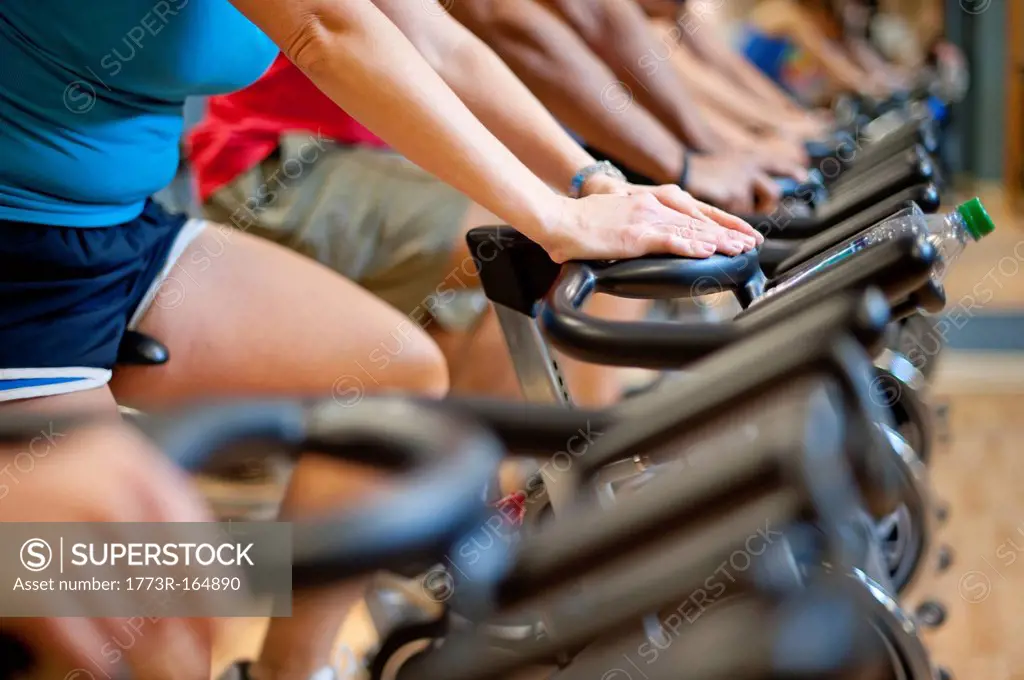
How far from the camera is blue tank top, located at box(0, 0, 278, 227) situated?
3.46 ft

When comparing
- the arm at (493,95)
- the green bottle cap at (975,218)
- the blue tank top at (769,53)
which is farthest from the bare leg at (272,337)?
the blue tank top at (769,53)

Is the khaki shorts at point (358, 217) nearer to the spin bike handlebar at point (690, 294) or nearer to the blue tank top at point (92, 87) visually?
the blue tank top at point (92, 87)

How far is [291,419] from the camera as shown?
2.12 ft

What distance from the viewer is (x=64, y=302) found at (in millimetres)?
1101

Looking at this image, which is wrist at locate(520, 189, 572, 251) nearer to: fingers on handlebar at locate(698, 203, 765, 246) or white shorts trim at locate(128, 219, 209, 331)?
fingers on handlebar at locate(698, 203, 765, 246)

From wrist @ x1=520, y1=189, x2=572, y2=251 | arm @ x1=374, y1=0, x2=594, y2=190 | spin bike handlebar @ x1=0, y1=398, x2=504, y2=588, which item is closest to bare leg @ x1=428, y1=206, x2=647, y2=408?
arm @ x1=374, y1=0, x2=594, y2=190

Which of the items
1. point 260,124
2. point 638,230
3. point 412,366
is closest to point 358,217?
point 260,124

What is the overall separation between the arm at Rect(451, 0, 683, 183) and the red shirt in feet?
0.81

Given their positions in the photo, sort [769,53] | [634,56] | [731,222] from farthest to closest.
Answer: [769,53] < [634,56] < [731,222]

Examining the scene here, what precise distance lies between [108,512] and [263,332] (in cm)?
44

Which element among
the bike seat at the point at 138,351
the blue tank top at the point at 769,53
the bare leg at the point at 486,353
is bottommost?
the blue tank top at the point at 769,53

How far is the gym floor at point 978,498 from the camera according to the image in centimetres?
210

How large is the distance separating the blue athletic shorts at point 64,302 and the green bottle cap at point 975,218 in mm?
802

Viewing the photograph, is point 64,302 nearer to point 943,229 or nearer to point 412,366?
point 412,366
